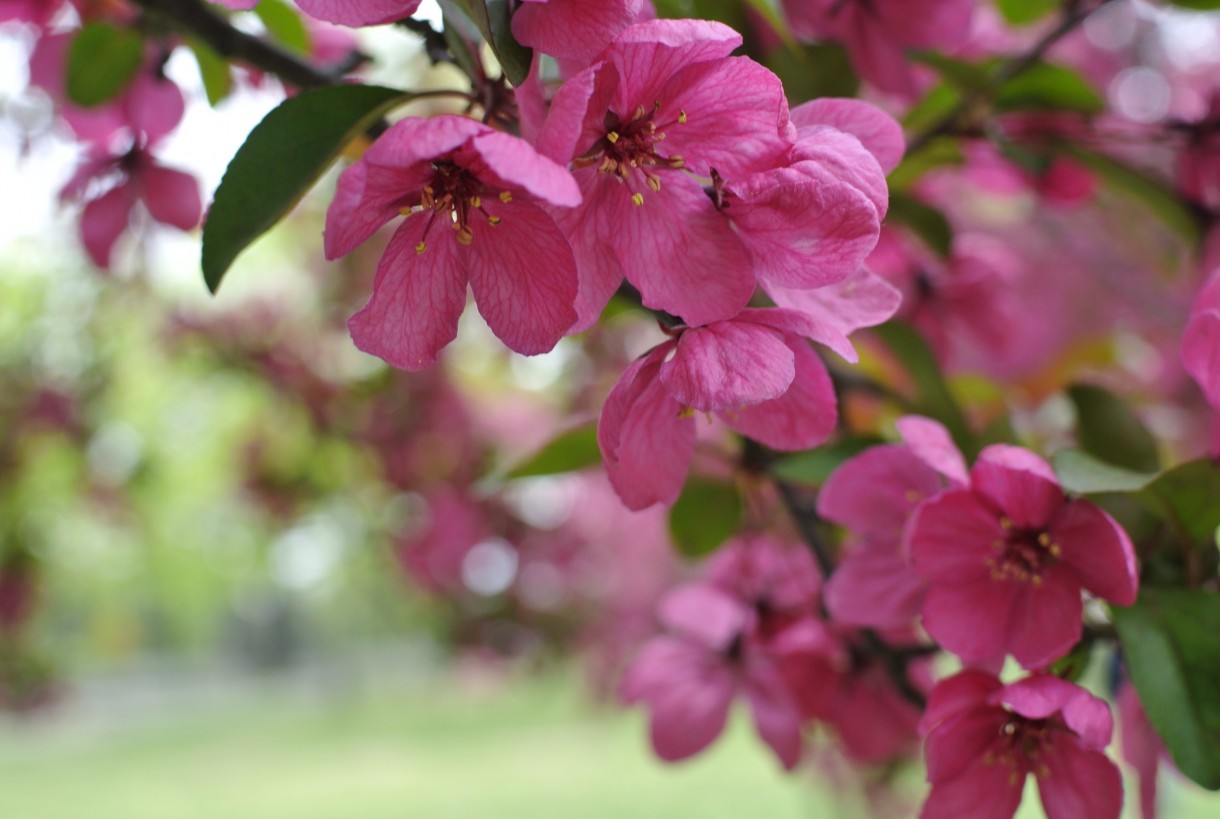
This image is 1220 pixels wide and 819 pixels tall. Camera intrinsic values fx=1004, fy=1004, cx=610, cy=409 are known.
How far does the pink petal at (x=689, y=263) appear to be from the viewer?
50cm

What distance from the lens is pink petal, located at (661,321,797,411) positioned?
48 centimetres

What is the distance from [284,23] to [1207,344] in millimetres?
783

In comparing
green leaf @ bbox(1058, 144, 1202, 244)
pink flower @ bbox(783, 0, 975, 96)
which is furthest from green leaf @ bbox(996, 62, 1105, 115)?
pink flower @ bbox(783, 0, 975, 96)

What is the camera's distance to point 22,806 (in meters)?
6.01

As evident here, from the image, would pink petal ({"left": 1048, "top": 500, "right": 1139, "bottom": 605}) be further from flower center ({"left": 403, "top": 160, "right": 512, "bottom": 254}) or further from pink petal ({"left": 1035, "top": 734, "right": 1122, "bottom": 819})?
flower center ({"left": 403, "top": 160, "right": 512, "bottom": 254})

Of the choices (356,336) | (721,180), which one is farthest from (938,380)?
(356,336)

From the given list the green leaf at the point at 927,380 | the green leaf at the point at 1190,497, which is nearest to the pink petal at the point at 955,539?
the green leaf at the point at 1190,497

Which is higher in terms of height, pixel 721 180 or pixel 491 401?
pixel 721 180

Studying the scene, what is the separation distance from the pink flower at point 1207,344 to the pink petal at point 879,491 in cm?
17

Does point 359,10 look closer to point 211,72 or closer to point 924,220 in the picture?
point 211,72

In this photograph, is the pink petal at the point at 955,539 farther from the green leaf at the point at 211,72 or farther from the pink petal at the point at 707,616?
the green leaf at the point at 211,72

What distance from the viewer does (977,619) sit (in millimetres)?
624

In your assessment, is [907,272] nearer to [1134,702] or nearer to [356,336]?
[1134,702]

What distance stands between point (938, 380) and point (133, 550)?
9.72 m
